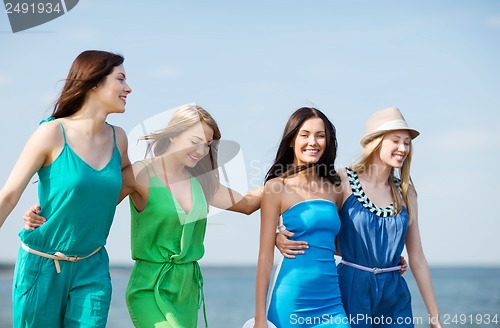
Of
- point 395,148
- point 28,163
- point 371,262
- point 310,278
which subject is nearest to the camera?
point 28,163

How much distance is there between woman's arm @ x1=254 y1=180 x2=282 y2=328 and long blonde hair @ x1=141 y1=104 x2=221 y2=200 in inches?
15.6

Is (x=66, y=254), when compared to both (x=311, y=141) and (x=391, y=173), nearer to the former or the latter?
(x=311, y=141)

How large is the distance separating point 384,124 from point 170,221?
175 cm

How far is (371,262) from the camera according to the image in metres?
4.69

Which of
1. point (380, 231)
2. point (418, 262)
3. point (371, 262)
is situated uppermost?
point (380, 231)

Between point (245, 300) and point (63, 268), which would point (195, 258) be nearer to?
point (63, 268)

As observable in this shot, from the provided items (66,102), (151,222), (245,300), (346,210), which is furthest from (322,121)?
(245,300)

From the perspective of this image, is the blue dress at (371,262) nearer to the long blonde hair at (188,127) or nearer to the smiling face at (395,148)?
the smiling face at (395,148)

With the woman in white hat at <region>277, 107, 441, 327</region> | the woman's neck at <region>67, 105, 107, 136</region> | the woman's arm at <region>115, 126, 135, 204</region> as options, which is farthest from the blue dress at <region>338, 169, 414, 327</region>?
the woman's neck at <region>67, 105, 107, 136</region>

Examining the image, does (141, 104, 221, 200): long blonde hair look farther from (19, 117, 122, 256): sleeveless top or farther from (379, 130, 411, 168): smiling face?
(379, 130, 411, 168): smiling face

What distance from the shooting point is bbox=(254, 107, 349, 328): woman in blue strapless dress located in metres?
4.45

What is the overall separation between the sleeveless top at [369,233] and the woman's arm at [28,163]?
208cm

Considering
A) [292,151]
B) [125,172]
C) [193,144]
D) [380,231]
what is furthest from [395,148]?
[125,172]

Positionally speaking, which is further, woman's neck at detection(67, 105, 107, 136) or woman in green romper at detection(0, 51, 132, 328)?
woman's neck at detection(67, 105, 107, 136)
